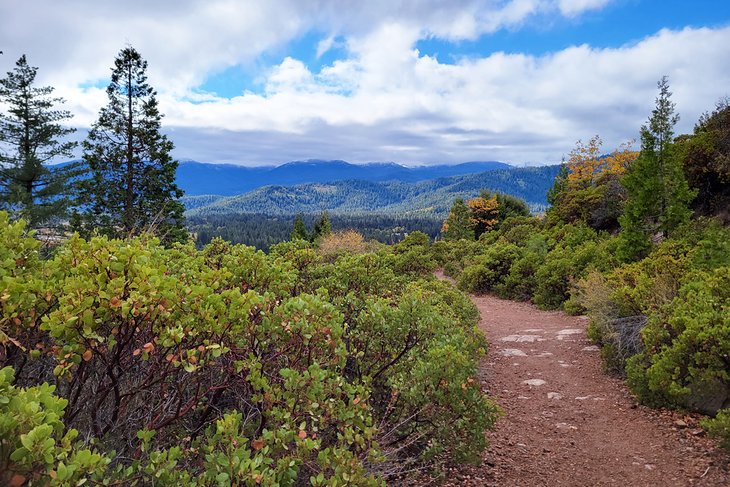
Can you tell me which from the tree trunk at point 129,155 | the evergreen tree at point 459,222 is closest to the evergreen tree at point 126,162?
the tree trunk at point 129,155

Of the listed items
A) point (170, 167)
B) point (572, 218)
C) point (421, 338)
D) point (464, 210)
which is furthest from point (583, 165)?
point (421, 338)

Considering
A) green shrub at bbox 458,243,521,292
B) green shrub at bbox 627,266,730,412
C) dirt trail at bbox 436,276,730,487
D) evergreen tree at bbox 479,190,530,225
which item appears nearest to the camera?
dirt trail at bbox 436,276,730,487

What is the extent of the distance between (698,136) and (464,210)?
2450 centimetres

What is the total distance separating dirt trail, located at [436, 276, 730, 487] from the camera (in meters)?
4.88

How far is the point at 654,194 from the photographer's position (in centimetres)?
1367

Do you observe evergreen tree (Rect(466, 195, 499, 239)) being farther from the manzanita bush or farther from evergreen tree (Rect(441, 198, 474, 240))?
the manzanita bush

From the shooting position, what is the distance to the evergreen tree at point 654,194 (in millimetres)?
13414

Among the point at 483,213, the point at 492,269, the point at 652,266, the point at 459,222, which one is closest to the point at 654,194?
the point at 652,266

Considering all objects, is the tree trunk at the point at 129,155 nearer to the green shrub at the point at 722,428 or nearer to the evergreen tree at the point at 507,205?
the green shrub at the point at 722,428

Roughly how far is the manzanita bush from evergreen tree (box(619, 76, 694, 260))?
11.6 m

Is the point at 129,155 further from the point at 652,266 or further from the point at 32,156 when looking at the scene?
the point at 652,266

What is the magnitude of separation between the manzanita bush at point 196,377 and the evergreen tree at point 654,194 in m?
11.6

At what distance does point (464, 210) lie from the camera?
134ft

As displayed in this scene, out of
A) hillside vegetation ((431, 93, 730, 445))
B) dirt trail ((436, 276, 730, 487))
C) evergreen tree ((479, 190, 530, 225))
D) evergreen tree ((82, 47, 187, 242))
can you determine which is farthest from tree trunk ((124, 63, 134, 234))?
evergreen tree ((479, 190, 530, 225))
